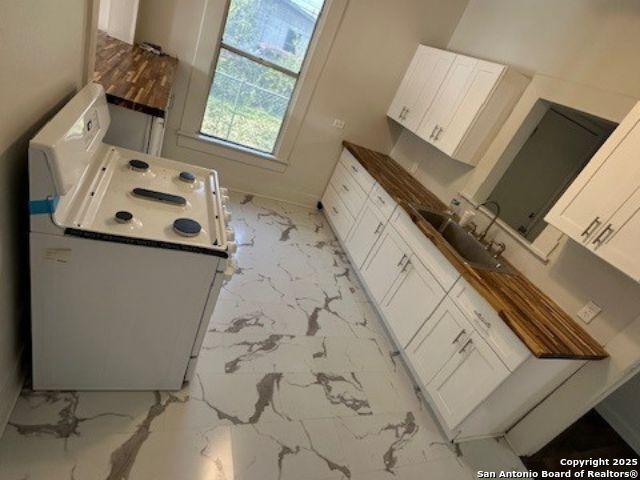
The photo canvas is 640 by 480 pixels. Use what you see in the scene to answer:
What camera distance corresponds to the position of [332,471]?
1.70 metres

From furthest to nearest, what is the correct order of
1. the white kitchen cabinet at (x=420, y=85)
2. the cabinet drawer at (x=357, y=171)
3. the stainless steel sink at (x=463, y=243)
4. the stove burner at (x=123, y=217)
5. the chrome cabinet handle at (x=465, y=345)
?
the cabinet drawer at (x=357, y=171), the white kitchen cabinet at (x=420, y=85), the stainless steel sink at (x=463, y=243), the chrome cabinet handle at (x=465, y=345), the stove burner at (x=123, y=217)

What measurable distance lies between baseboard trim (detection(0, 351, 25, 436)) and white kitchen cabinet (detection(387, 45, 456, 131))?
10.4 ft

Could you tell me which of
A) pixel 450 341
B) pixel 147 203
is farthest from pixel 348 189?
pixel 147 203

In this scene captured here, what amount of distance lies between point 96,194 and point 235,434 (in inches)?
47.7

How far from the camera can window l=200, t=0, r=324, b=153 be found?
3.14 metres

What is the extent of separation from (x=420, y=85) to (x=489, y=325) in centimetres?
232

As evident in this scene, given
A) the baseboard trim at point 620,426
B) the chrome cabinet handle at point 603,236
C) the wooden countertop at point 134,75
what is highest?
the chrome cabinet handle at point 603,236

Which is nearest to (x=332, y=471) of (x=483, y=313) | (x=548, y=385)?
(x=483, y=313)

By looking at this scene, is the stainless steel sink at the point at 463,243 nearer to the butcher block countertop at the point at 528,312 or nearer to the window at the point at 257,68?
the butcher block countertop at the point at 528,312

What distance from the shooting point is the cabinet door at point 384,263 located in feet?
8.71

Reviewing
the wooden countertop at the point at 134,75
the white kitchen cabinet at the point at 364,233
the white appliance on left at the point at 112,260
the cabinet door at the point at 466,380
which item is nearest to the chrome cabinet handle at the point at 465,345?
the cabinet door at the point at 466,380

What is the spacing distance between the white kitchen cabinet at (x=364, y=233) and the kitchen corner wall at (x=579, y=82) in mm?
776

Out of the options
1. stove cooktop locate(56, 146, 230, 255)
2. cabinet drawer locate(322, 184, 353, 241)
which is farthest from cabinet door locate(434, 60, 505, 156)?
stove cooktop locate(56, 146, 230, 255)

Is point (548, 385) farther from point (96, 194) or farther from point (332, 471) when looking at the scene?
point (96, 194)
